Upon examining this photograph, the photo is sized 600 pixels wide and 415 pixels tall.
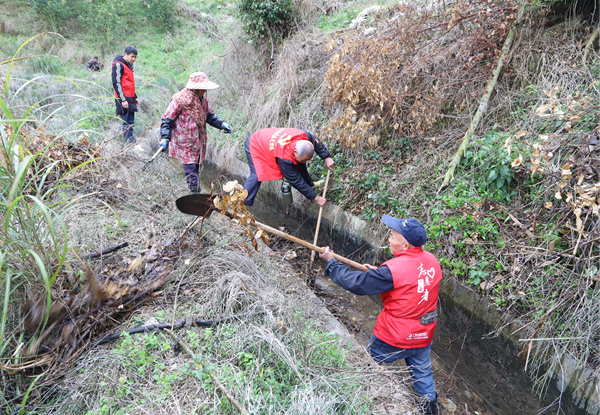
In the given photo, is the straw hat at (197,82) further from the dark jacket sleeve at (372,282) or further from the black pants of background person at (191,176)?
the dark jacket sleeve at (372,282)

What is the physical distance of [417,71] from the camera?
4930mm

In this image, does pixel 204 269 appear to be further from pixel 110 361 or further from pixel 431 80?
pixel 431 80

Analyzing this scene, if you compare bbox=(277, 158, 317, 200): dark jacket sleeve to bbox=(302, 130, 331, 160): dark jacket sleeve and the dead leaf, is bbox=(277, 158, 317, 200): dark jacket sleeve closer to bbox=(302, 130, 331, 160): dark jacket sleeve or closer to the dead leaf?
bbox=(302, 130, 331, 160): dark jacket sleeve

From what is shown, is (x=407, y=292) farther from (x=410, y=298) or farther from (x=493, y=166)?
(x=493, y=166)

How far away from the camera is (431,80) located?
190 inches

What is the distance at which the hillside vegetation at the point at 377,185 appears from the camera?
203 cm

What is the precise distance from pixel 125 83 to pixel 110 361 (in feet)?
19.5

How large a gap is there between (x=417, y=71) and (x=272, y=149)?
8.30ft

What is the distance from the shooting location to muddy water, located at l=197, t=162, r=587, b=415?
295 centimetres

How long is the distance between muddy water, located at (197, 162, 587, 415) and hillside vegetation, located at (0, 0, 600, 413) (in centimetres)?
24

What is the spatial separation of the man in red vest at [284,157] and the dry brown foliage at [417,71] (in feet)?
2.24

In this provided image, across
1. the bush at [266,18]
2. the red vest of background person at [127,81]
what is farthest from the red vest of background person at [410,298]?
the bush at [266,18]

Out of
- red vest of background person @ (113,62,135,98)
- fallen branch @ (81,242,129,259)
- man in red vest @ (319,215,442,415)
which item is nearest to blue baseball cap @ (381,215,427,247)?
man in red vest @ (319,215,442,415)

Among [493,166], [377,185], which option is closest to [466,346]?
[493,166]
